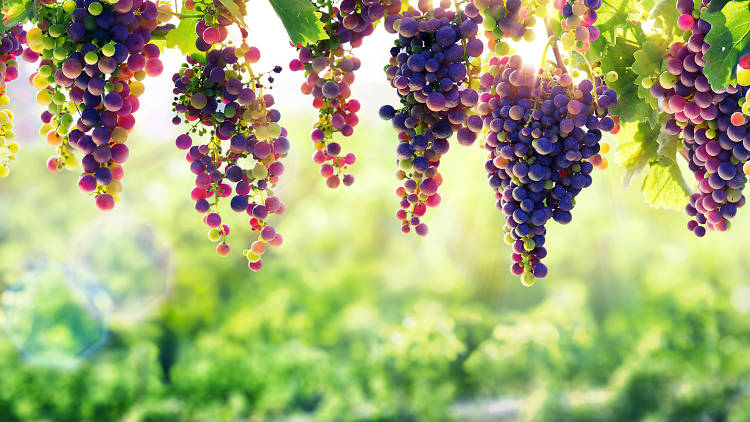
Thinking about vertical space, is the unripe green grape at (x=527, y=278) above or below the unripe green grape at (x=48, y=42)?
below

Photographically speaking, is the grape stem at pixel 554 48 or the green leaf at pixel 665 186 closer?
the grape stem at pixel 554 48

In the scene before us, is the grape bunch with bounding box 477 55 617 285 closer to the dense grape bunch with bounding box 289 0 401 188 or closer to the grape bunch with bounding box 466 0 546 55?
the grape bunch with bounding box 466 0 546 55

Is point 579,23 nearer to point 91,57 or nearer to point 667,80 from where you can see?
point 667,80

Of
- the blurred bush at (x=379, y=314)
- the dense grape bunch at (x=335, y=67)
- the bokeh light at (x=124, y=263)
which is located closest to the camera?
the dense grape bunch at (x=335, y=67)

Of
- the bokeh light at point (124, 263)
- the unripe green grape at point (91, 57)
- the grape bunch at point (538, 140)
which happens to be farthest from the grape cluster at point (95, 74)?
the bokeh light at point (124, 263)

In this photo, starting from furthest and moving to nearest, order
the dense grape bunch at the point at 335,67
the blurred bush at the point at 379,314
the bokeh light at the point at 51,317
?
the bokeh light at the point at 51,317 → the blurred bush at the point at 379,314 → the dense grape bunch at the point at 335,67

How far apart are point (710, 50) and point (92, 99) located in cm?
73

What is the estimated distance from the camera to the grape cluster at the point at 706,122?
74 cm

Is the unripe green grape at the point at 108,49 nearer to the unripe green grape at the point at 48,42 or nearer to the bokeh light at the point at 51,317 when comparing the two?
the unripe green grape at the point at 48,42

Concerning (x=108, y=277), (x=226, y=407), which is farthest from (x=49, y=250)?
(x=226, y=407)

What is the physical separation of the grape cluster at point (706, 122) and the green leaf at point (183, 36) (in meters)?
0.61

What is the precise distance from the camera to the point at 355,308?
868 cm

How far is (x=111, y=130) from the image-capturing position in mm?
780

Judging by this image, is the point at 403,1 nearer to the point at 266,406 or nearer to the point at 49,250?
the point at 266,406
